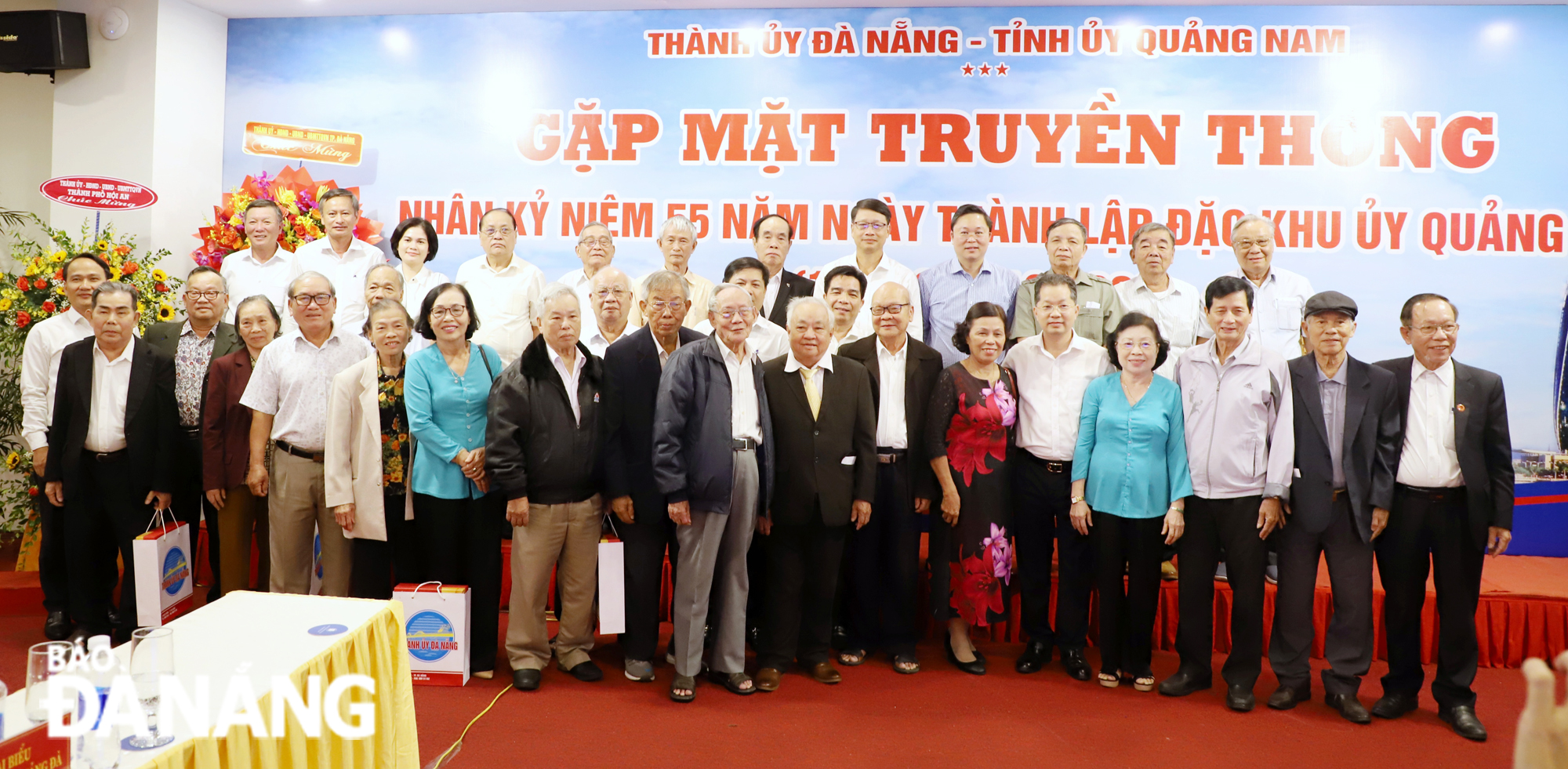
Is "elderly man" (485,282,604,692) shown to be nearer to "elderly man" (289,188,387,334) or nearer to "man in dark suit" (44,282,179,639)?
"man in dark suit" (44,282,179,639)

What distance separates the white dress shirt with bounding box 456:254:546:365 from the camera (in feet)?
15.6

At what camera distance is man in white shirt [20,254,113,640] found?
4.12 metres

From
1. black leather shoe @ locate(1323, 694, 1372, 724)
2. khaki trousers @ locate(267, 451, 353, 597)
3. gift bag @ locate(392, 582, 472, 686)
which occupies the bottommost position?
black leather shoe @ locate(1323, 694, 1372, 724)

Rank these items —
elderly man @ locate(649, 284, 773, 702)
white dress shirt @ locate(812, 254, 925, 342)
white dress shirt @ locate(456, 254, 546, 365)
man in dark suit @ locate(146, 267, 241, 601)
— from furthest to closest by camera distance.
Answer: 1. white dress shirt @ locate(456, 254, 546, 365)
2. white dress shirt @ locate(812, 254, 925, 342)
3. man in dark suit @ locate(146, 267, 241, 601)
4. elderly man @ locate(649, 284, 773, 702)

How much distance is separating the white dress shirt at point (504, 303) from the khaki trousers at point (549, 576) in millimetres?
1445

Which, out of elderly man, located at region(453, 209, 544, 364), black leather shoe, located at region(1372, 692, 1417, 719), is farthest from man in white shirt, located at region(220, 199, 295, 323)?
black leather shoe, located at region(1372, 692, 1417, 719)

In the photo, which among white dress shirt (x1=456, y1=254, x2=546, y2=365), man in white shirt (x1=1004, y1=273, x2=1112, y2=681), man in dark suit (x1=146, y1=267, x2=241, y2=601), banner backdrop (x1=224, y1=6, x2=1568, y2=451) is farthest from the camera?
banner backdrop (x1=224, y1=6, x2=1568, y2=451)

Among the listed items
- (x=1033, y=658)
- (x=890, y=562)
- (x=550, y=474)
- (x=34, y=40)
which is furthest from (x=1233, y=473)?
(x=34, y=40)

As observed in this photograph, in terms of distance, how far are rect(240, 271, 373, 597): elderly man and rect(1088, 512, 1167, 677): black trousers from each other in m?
2.85

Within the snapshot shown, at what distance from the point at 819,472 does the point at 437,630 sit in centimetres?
150

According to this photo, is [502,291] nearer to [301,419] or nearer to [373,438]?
[301,419]

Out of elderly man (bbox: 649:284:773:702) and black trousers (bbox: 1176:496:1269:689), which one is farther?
black trousers (bbox: 1176:496:1269:689)

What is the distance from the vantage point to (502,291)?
484 cm

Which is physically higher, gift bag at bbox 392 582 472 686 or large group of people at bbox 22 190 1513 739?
large group of people at bbox 22 190 1513 739
